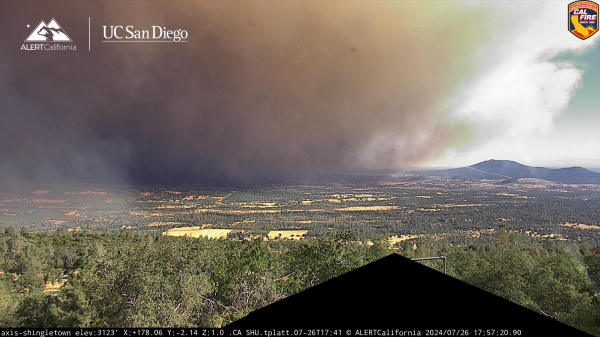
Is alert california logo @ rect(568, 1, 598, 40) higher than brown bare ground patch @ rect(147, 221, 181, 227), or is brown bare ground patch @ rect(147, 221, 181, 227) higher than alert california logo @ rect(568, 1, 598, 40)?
alert california logo @ rect(568, 1, 598, 40)

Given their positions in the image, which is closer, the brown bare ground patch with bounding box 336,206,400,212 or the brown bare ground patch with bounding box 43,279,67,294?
the brown bare ground patch with bounding box 43,279,67,294

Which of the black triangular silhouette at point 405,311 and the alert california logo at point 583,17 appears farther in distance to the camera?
the alert california logo at point 583,17

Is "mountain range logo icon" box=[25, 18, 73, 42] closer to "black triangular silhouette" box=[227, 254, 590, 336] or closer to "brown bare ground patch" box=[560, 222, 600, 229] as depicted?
"black triangular silhouette" box=[227, 254, 590, 336]

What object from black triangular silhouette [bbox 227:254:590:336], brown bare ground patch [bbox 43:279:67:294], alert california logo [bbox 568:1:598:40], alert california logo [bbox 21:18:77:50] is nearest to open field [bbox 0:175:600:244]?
brown bare ground patch [bbox 43:279:67:294]

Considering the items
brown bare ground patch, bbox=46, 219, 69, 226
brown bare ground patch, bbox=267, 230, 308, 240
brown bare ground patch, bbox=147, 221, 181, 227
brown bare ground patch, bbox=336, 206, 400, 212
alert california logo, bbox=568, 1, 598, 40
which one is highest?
alert california logo, bbox=568, 1, 598, 40

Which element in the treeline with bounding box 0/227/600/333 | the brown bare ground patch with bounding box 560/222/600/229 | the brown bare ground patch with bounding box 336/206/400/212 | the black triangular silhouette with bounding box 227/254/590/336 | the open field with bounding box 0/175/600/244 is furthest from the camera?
the brown bare ground patch with bounding box 336/206/400/212

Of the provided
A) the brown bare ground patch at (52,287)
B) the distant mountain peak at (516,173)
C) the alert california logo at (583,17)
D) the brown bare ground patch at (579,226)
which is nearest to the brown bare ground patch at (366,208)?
the brown bare ground patch at (579,226)

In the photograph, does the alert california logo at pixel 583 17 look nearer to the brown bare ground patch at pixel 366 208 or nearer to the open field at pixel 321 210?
the open field at pixel 321 210

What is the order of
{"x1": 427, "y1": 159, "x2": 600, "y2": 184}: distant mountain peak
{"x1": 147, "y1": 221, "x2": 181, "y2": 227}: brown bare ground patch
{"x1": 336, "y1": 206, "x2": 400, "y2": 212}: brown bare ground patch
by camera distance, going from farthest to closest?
{"x1": 427, "y1": 159, "x2": 600, "y2": 184}: distant mountain peak < {"x1": 336, "y1": 206, "x2": 400, "y2": 212}: brown bare ground patch < {"x1": 147, "y1": 221, "x2": 181, "y2": 227}: brown bare ground patch
